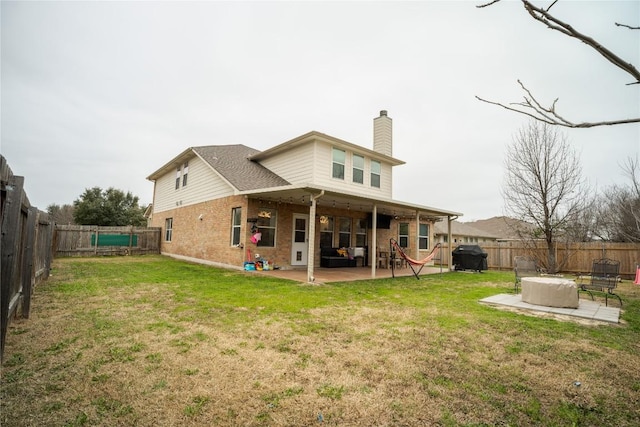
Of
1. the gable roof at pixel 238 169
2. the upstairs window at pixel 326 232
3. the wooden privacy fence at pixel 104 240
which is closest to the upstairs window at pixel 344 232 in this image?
the upstairs window at pixel 326 232

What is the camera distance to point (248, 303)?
5.78 metres

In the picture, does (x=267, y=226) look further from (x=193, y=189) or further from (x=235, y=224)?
(x=193, y=189)

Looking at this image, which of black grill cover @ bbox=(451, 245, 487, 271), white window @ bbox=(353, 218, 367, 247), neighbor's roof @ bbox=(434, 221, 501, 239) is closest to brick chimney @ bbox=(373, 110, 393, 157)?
white window @ bbox=(353, 218, 367, 247)

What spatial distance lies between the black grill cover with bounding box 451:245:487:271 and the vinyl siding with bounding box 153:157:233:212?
10.9m

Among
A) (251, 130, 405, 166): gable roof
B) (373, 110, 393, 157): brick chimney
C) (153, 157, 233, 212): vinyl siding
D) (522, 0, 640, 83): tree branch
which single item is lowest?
(522, 0, 640, 83): tree branch

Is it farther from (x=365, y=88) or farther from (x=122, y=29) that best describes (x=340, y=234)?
(x=122, y=29)

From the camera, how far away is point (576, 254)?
46.7 feet

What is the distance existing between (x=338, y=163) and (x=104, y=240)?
13851 millimetres

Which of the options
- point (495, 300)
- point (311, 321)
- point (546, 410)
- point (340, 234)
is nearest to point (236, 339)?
point (311, 321)

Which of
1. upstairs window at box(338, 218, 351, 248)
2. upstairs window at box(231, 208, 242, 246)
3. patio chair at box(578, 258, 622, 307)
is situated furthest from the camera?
upstairs window at box(338, 218, 351, 248)

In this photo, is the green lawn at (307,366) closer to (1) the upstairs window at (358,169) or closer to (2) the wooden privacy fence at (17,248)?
(2) the wooden privacy fence at (17,248)

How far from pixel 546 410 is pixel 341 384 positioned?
1640 millimetres

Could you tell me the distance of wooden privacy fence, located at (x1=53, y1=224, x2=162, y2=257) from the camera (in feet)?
50.4

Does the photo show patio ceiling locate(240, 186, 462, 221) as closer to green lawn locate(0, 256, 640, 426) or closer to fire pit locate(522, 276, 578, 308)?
green lawn locate(0, 256, 640, 426)
